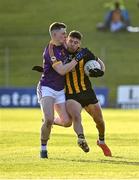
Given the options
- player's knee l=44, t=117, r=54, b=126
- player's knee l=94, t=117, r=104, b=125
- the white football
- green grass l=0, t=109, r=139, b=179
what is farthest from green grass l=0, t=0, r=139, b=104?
player's knee l=44, t=117, r=54, b=126

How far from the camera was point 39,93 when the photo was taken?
566 inches

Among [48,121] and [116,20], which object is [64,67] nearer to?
[48,121]

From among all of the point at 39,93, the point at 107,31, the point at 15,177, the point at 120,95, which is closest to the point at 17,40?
the point at 107,31

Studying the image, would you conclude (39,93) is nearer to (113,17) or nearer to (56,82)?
(56,82)

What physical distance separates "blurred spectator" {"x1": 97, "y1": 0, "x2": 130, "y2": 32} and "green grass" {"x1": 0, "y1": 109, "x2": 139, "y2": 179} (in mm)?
22075

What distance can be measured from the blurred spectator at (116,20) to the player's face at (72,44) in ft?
99.9

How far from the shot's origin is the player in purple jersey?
13.9m

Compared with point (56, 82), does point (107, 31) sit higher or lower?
lower

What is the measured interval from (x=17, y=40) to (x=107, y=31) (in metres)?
5.11

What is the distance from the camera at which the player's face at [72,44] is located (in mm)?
14273

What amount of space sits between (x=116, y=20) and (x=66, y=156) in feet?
102

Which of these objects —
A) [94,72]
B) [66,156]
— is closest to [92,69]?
[94,72]

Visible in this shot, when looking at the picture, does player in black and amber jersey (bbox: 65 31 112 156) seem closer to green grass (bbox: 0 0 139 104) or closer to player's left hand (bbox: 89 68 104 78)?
player's left hand (bbox: 89 68 104 78)

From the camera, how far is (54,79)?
14.3 m
